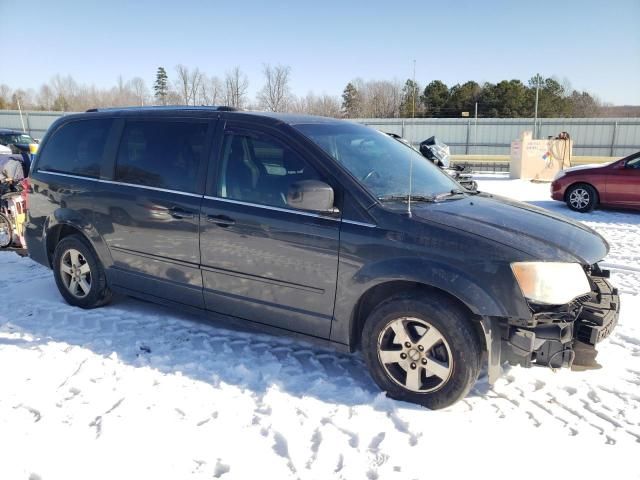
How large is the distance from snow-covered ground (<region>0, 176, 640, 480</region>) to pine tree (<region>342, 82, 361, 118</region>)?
1710 inches

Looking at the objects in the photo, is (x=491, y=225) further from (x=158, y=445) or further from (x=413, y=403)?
(x=158, y=445)

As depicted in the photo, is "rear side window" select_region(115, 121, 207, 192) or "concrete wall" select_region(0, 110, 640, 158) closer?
"rear side window" select_region(115, 121, 207, 192)

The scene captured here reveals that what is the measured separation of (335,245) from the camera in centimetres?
322

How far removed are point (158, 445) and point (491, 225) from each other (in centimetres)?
243

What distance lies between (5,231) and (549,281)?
7.42m

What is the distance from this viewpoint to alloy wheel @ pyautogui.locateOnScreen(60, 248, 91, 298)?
4.71m

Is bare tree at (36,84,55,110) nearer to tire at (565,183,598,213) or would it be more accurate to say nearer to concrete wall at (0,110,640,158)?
concrete wall at (0,110,640,158)

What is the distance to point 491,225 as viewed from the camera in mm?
3100

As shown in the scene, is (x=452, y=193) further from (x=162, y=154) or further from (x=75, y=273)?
(x=75, y=273)

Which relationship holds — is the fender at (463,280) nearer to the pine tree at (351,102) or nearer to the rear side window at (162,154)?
the rear side window at (162,154)

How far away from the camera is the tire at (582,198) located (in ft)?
36.3

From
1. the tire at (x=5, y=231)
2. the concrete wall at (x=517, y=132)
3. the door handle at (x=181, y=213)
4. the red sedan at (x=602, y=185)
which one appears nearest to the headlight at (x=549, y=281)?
the door handle at (x=181, y=213)

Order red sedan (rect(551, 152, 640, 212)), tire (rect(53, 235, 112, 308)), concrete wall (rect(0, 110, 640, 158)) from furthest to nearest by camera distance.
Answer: concrete wall (rect(0, 110, 640, 158)) → red sedan (rect(551, 152, 640, 212)) → tire (rect(53, 235, 112, 308))

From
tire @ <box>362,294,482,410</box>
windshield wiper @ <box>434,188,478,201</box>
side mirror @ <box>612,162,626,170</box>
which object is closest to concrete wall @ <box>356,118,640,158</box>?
side mirror @ <box>612,162,626,170</box>
